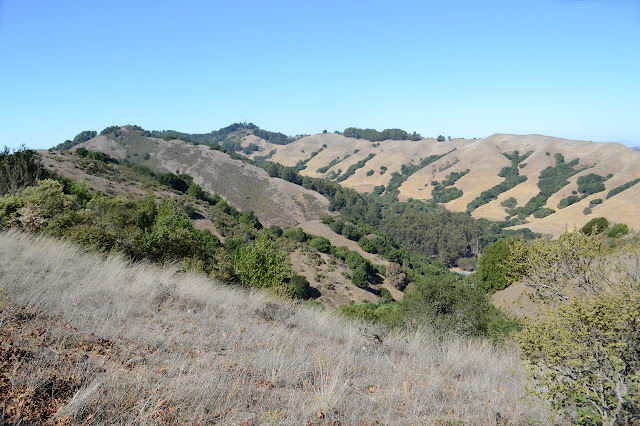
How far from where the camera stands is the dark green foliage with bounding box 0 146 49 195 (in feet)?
87.9

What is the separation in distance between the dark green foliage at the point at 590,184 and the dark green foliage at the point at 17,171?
112 metres

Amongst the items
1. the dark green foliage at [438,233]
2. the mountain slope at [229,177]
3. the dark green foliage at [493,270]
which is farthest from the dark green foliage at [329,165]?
the dark green foliage at [493,270]

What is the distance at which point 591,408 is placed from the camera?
3967 millimetres

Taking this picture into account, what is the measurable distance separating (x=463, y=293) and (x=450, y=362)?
379 inches

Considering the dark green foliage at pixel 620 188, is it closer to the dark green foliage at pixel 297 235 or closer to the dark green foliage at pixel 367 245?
the dark green foliage at pixel 367 245

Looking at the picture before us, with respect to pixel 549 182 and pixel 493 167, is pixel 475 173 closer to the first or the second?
pixel 493 167

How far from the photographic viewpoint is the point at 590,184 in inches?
3878

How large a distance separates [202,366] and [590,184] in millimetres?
119245

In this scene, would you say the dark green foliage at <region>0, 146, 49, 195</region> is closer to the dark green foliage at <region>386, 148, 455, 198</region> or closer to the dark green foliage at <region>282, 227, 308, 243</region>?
the dark green foliage at <region>282, 227, 308, 243</region>

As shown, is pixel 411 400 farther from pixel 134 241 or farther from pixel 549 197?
pixel 549 197

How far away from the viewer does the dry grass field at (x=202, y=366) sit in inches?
140

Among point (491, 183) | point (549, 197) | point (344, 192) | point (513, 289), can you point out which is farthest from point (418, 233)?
point (513, 289)

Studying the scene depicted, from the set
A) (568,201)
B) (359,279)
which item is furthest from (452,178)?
(359,279)

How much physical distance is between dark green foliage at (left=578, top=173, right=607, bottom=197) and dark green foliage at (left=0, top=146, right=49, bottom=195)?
112340mm
